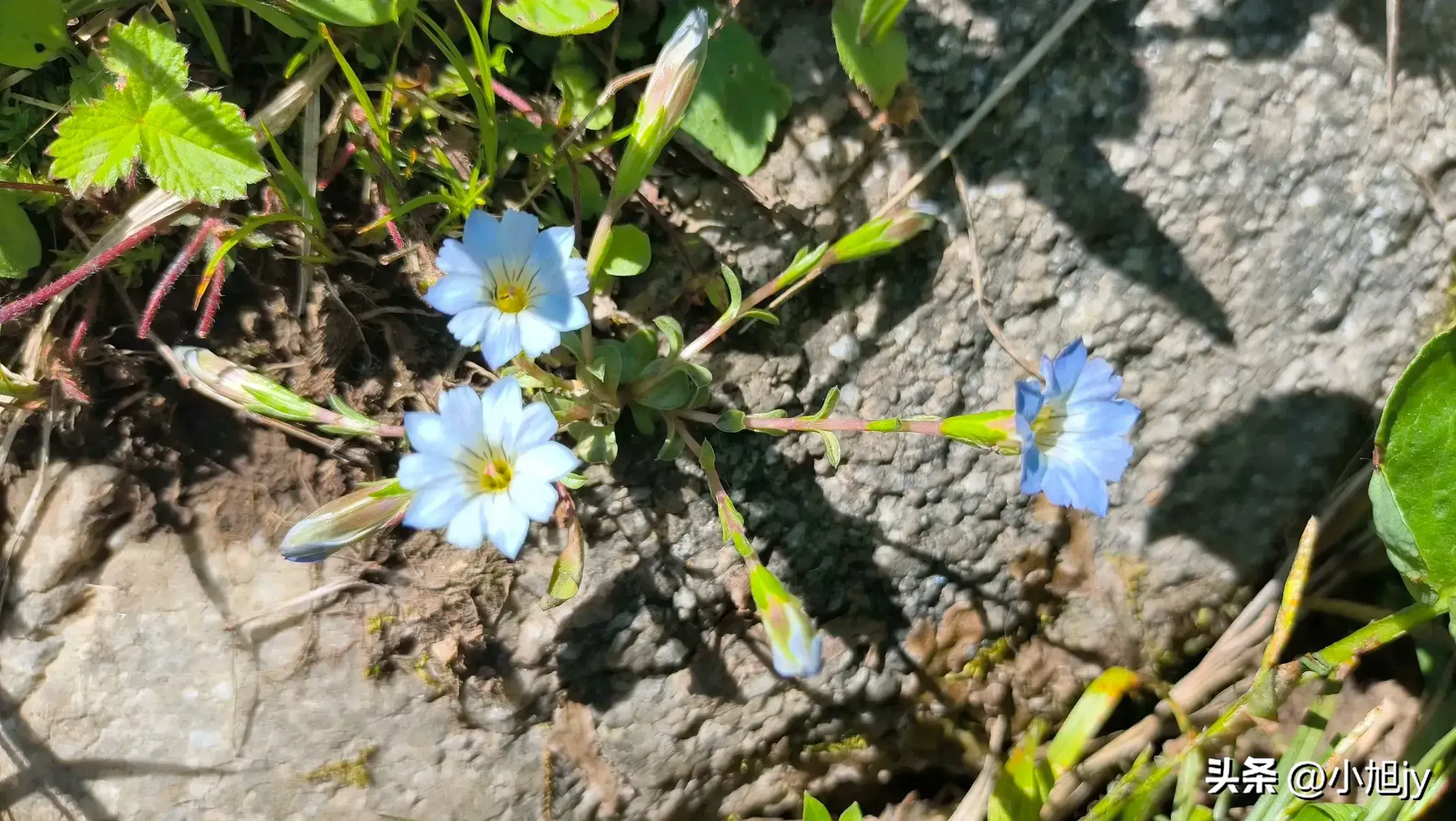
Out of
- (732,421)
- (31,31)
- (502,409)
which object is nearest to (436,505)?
(502,409)

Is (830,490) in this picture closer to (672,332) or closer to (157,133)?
(672,332)

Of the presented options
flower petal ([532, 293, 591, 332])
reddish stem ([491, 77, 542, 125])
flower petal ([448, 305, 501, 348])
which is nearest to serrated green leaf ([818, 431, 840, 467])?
flower petal ([532, 293, 591, 332])

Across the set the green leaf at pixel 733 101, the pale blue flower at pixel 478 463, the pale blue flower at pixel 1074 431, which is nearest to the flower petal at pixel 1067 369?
the pale blue flower at pixel 1074 431

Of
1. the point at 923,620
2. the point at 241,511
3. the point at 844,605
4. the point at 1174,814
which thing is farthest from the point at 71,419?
the point at 1174,814

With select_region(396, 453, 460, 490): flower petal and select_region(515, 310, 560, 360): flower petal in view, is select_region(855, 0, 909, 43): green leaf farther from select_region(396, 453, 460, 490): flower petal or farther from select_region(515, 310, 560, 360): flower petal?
select_region(396, 453, 460, 490): flower petal

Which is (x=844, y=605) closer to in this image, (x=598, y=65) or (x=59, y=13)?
(x=598, y=65)

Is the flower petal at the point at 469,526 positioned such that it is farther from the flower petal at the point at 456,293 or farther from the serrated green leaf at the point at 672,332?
the serrated green leaf at the point at 672,332

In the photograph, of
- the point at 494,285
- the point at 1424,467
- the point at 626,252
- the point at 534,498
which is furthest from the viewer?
the point at 1424,467
